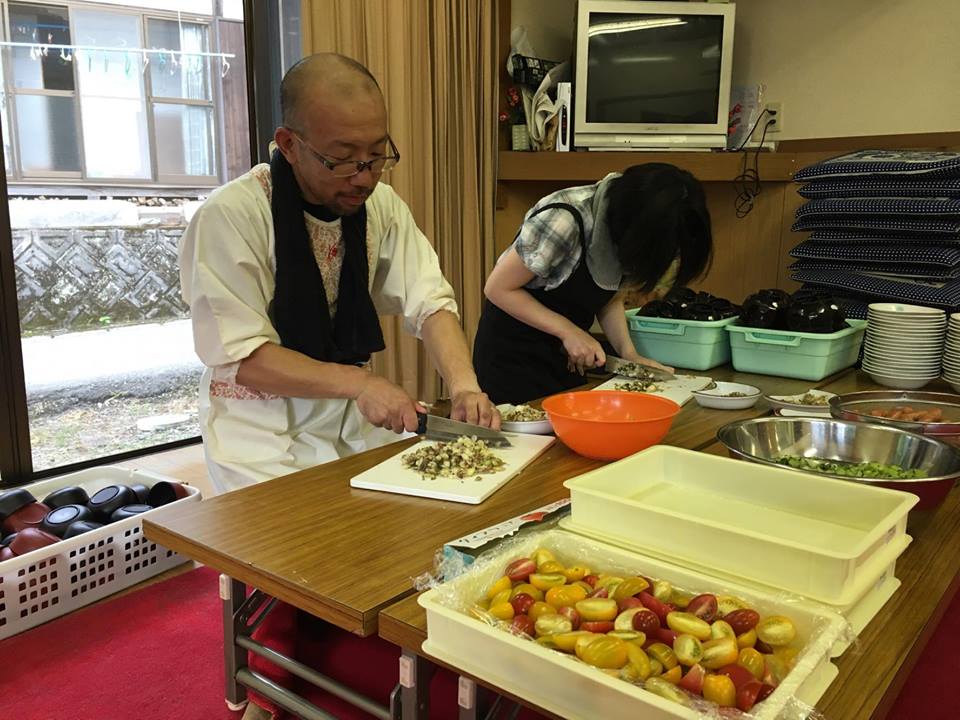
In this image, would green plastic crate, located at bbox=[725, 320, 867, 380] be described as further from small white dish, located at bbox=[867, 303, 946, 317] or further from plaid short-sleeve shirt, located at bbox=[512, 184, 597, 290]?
plaid short-sleeve shirt, located at bbox=[512, 184, 597, 290]

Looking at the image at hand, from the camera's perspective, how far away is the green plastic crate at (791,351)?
231 centimetres

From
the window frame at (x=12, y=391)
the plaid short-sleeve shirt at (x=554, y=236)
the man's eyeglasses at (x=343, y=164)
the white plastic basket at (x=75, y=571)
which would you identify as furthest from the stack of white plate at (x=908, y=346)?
the window frame at (x=12, y=391)

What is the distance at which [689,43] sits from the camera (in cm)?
382

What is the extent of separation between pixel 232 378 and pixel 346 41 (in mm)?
2263

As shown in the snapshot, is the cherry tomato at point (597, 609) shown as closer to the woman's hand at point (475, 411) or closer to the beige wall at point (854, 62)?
the woman's hand at point (475, 411)

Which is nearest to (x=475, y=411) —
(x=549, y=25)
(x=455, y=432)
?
(x=455, y=432)

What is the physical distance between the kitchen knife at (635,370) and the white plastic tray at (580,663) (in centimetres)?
128

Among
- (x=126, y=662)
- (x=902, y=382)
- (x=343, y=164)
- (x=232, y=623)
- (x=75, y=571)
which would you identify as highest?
(x=343, y=164)

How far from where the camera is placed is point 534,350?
2.31 meters

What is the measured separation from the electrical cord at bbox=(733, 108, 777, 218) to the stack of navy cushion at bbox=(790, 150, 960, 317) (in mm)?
868

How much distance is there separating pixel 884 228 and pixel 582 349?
1244mm

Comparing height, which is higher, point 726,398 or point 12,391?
point 726,398

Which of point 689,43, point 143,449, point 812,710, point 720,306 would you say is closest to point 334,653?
point 812,710

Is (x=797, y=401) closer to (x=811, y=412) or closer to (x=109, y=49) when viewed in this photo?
(x=811, y=412)
